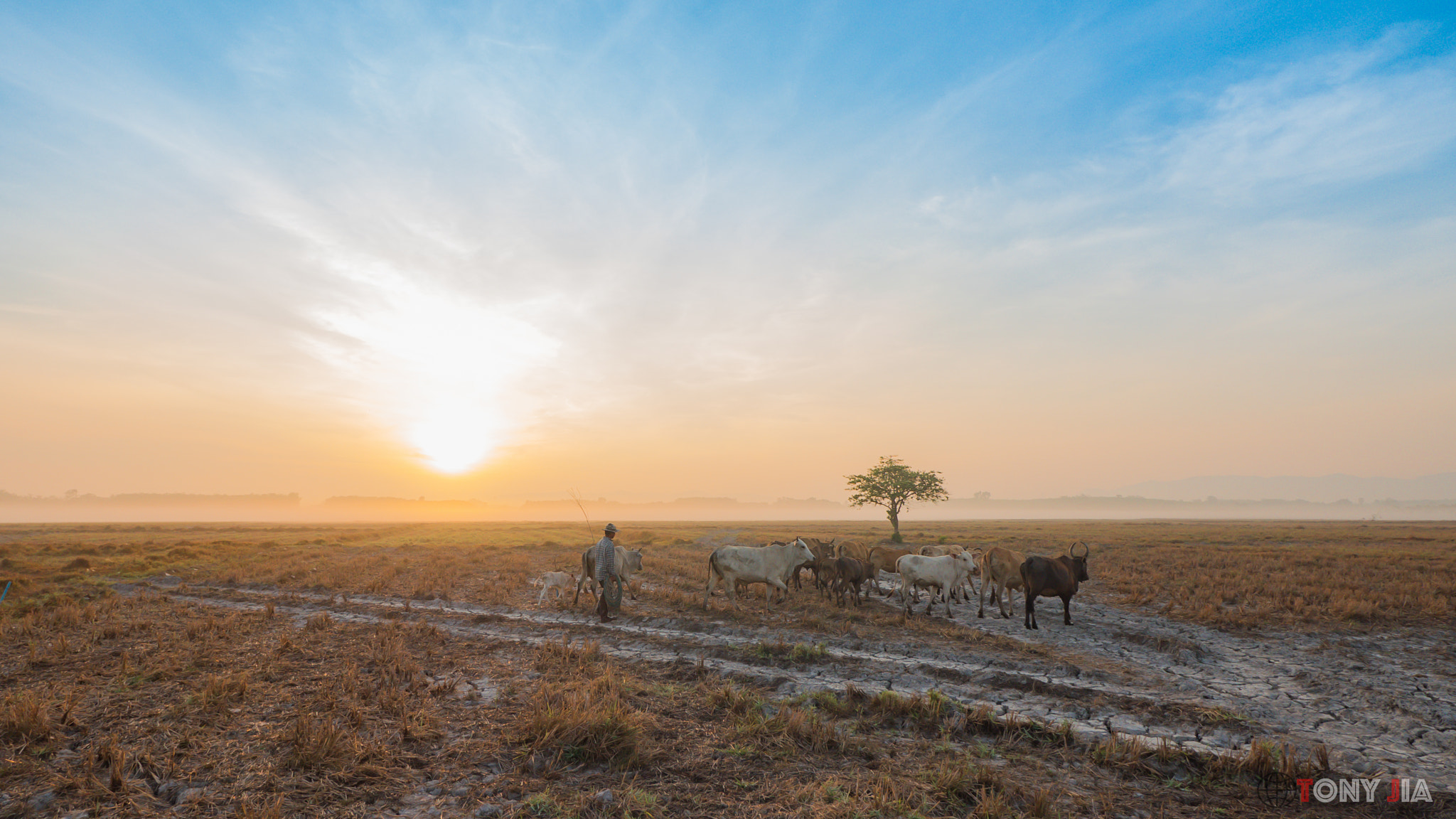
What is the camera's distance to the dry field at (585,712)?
6008 mm

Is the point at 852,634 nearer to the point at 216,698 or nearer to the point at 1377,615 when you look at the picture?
the point at 216,698

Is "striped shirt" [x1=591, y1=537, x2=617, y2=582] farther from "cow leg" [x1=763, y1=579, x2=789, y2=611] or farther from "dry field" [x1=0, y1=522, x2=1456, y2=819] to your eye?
"cow leg" [x1=763, y1=579, x2=789, y2=611]

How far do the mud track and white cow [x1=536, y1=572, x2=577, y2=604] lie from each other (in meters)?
1.76

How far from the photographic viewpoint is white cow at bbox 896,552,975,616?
56.8 feet

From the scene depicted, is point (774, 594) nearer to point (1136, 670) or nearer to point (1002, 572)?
point (1002, 572)

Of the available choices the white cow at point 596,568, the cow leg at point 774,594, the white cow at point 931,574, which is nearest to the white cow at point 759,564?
the cow leg at point 774,594

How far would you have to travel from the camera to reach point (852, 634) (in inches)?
558

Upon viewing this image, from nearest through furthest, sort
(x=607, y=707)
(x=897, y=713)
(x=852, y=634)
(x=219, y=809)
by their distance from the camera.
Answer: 1. (x=219, y=809)
2. (x=607, y=707)
3. (x=897, y=713)
4. (x=852, y=634)

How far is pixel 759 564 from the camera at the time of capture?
59.0 feet

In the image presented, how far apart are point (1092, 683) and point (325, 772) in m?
11.3

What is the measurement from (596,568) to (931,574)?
32.9ft

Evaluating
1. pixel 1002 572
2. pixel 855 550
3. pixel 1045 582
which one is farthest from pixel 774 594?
pixel 1045 582

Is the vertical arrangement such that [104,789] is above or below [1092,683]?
above

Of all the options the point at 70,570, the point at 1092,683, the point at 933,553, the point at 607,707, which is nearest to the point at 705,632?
the point at 607,707
